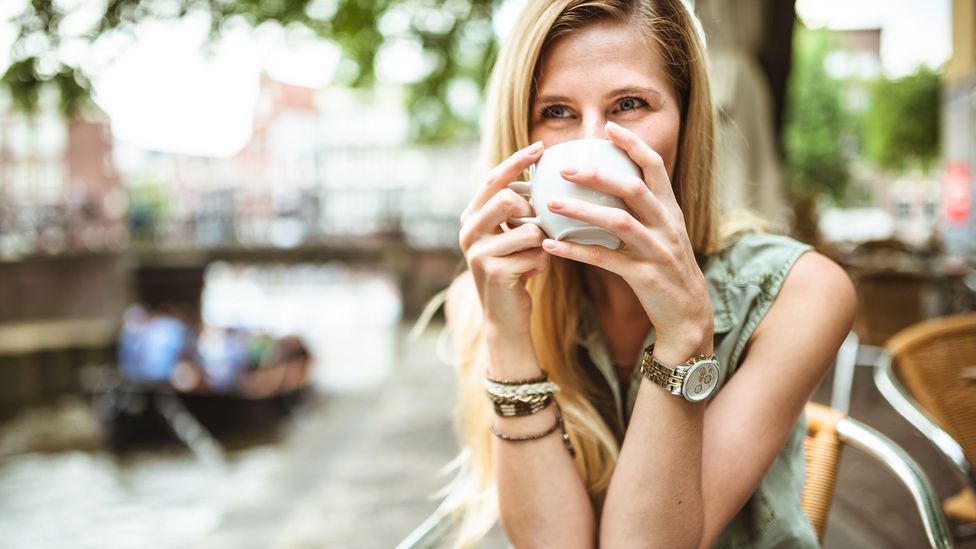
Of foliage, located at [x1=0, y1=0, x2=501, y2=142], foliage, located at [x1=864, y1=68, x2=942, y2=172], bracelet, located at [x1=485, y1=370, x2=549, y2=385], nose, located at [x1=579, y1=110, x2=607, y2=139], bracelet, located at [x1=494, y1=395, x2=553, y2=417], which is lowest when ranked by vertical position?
bracelet, located at [x1=494, y1=395, x2=553, y2=417]

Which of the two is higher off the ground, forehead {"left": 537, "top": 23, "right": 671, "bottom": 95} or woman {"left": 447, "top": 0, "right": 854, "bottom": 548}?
forehead {"left": 537, "top": 23, "right": 671, "bottom": 95}

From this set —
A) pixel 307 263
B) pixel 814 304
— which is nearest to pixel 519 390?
pixel 814 304

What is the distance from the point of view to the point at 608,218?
2.66 ft

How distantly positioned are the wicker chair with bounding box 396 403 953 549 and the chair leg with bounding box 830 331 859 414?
8.26 feet

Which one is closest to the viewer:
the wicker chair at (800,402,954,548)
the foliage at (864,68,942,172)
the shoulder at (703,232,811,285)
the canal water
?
the shoulder at (703,232,811,285)

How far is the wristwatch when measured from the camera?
35.9 inches

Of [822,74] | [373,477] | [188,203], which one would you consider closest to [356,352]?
[188,203]

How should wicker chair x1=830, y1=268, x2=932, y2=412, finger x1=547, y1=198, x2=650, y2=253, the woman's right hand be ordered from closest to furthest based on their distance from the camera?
finger x1=547, y1=198, x2=650, y2=253 < the woman's right hand < wicker chair x1=830, y1=268, x2=932, y2=412

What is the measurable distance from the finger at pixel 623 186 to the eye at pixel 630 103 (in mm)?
217

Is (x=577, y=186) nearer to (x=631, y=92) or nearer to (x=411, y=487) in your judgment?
(x=631, y=92)

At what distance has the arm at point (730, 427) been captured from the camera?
0.94 metres

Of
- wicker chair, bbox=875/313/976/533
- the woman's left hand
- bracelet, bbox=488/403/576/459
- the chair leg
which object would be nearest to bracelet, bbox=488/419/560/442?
bracelet, bbox=488/403/576/459

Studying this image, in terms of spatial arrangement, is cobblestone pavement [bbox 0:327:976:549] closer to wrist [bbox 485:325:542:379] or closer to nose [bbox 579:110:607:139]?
wrist [bbox 485:325:542:379]

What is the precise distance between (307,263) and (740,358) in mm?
21514
